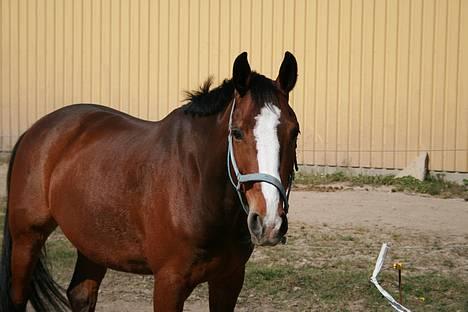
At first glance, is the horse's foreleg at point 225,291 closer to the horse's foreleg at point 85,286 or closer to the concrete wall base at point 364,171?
the horse's foreleg at point 85,286

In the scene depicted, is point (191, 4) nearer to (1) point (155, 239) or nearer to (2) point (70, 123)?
(2) point (70, 123)

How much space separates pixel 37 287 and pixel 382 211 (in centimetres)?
485

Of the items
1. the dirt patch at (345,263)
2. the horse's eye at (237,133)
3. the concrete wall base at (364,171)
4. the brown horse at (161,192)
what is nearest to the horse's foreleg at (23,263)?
the brown horse at (161,192)

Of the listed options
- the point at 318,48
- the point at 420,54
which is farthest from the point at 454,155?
the point at 318,48

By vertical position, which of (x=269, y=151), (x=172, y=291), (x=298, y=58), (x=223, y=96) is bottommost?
(x=172, y=291)

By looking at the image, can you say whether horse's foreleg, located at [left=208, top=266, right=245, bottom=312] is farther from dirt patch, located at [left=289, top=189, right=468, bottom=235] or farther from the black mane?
dirt patch, located at [left=289, top=189, right=468, bottom=235]

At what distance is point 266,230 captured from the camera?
334 centimetres

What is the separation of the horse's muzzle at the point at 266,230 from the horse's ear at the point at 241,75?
61 centimetres

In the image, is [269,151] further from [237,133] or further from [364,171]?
[364,171]

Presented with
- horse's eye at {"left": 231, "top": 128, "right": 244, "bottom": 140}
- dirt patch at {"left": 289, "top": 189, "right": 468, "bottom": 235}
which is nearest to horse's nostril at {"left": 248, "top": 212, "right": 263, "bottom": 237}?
horse's eye at {"left": 231, "top": 128, "right": 244, "bottom": 140}

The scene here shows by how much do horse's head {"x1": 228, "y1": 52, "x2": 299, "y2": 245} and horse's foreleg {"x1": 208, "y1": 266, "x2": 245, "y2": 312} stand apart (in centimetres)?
78

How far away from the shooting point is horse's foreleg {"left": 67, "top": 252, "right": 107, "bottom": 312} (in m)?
5.15

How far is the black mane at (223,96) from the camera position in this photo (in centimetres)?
364

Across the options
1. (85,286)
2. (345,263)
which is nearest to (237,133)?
(85,286)
